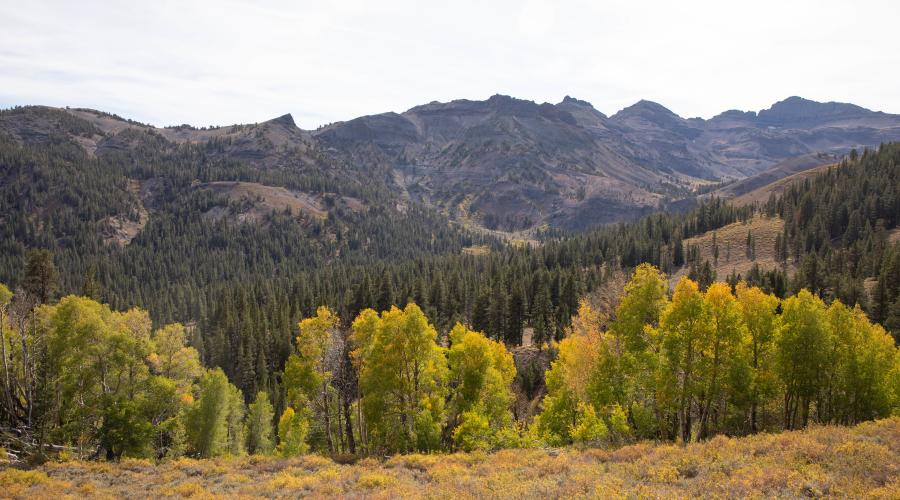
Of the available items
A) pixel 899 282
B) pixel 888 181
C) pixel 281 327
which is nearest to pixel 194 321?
pixel 281 327

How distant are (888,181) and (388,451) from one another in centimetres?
20786

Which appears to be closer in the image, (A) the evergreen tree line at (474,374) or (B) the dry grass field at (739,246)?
(A) the evergreen tree line at (474,374)

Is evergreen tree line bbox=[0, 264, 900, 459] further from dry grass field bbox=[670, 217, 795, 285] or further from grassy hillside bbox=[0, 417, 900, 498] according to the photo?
dry grass field bbox=[670, 217, 795, 285]

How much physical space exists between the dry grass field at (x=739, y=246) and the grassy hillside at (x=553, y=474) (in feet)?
471

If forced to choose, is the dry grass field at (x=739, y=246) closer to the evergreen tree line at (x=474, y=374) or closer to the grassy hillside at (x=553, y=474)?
the evergreen tree line at (x=474, y=374)

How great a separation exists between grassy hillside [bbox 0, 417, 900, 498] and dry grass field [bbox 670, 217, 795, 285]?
471ft

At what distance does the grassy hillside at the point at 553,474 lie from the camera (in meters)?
18.7

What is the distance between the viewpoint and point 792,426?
40812 millimetres

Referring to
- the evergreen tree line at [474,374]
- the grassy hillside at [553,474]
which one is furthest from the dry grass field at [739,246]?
the grassy hillside at [553,474]

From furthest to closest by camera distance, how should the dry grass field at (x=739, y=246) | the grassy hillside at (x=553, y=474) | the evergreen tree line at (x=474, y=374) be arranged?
the dry grass field at (x=739, y=246), the evergreen tree line at (x=474, y=374), the grassy hillside at (x=553, y=474)

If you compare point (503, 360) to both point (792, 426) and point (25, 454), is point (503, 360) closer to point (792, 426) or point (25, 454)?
point (792, 426)

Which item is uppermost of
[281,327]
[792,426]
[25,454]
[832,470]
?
[832,470]

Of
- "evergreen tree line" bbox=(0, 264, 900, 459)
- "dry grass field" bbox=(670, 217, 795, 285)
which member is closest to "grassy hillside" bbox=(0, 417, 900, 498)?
"evergreen tree line" bbox=(0, 264, 900, 459)

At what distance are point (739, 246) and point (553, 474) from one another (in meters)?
181
